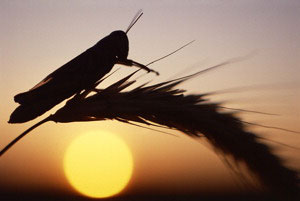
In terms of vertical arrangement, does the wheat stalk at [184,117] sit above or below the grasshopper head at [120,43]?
below

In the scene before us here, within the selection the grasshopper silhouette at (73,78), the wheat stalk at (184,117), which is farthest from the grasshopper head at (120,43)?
the wheat stalk at (184,117)

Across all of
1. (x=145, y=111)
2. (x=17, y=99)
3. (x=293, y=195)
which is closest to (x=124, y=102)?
(x=145, y=111)

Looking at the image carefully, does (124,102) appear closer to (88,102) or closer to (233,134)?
(88,102)

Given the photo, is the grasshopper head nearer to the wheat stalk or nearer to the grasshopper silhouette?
the grasshopper silhouette

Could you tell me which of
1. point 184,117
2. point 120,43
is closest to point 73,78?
point 120,43

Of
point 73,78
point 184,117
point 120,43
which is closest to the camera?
point 184,117

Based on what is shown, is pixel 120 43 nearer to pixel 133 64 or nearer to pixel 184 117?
pixel 133 64

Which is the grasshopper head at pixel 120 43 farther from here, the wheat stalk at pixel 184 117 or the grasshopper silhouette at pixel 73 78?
the wheat stalk at pixel 184 117
